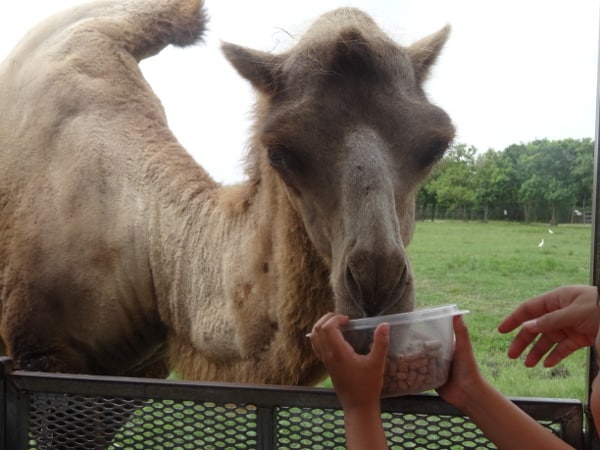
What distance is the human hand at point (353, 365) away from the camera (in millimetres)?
738

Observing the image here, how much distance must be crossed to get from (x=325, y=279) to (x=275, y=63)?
48cm

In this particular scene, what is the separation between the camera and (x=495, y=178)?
294cm

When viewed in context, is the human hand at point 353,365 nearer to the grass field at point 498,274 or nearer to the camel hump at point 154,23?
the camel hump at point 154,23

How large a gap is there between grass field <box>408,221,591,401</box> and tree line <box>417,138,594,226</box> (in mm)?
90

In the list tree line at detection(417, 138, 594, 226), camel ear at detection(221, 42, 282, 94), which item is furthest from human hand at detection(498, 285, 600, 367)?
tree line at detection(417, 138, 594, 226)

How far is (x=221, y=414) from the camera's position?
0.86 m

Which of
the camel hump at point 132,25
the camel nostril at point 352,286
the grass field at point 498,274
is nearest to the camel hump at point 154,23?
the camel hump at point 132,25

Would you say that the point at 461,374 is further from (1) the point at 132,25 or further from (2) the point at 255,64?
(1) the point at 132,25

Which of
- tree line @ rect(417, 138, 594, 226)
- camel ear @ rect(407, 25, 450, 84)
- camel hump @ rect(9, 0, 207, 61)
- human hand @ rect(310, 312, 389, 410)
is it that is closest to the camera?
human hand @ rect(310, 312, 389, 410)

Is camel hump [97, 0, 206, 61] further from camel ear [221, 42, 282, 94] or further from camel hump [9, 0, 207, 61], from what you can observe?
camel ear [221, 42, 282, 94]

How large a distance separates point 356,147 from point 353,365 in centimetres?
47

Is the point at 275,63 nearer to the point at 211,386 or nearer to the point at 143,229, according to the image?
the point at 143,229

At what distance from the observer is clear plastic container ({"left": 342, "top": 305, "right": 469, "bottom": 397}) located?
77 centimetres

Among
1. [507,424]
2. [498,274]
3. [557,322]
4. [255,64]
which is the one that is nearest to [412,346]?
[507,424]
